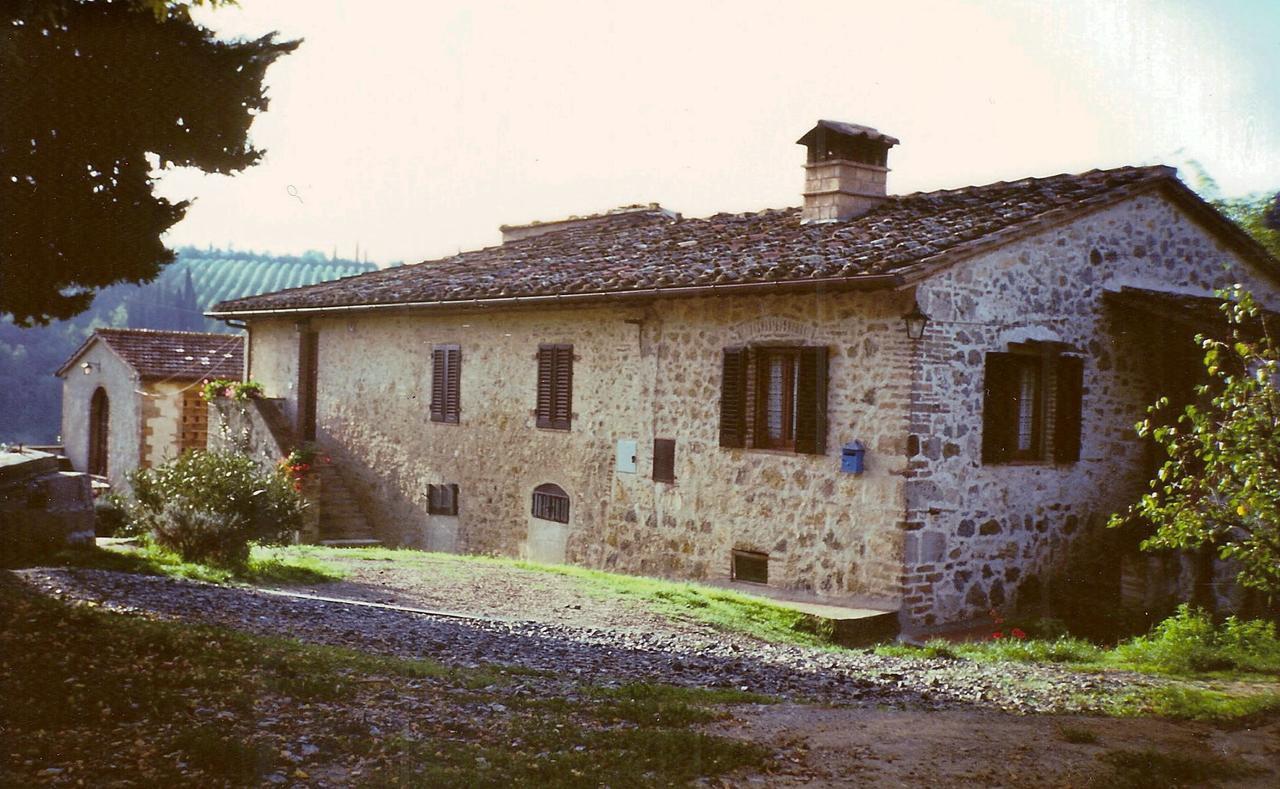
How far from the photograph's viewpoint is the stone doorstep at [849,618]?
10148mm

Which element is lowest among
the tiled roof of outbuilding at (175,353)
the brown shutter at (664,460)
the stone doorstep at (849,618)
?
the stone doorstep at (849,618)

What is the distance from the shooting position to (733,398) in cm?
1218

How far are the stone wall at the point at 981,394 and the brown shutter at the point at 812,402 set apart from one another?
982mm

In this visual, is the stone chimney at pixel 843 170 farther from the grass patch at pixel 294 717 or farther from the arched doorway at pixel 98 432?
the arched doorway at pixel 98 432

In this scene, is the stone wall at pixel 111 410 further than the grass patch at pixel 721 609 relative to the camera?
Yes

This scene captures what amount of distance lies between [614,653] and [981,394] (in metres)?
5.03

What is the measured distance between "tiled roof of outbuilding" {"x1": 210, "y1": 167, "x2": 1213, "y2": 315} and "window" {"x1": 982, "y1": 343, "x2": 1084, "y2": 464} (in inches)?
58.4

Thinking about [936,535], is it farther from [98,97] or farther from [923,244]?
[98,97]

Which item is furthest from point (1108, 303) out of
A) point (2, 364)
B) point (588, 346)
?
point (2, 364)

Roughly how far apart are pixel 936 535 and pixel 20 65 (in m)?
8.42

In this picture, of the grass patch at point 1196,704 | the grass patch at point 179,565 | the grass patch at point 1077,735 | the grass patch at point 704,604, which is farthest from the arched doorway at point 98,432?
the grass patch at point 1077,735

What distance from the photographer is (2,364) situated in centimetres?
5378

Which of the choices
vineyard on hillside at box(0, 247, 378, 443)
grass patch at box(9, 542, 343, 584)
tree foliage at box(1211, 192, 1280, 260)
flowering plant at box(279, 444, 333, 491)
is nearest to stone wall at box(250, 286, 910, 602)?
flowering plant at box(279, 444, 333, 491)

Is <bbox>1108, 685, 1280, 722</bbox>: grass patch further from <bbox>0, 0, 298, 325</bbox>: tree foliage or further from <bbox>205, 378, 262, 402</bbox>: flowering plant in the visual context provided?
<bbox>205, 378, 262, 402</bbox>: flowering plant
